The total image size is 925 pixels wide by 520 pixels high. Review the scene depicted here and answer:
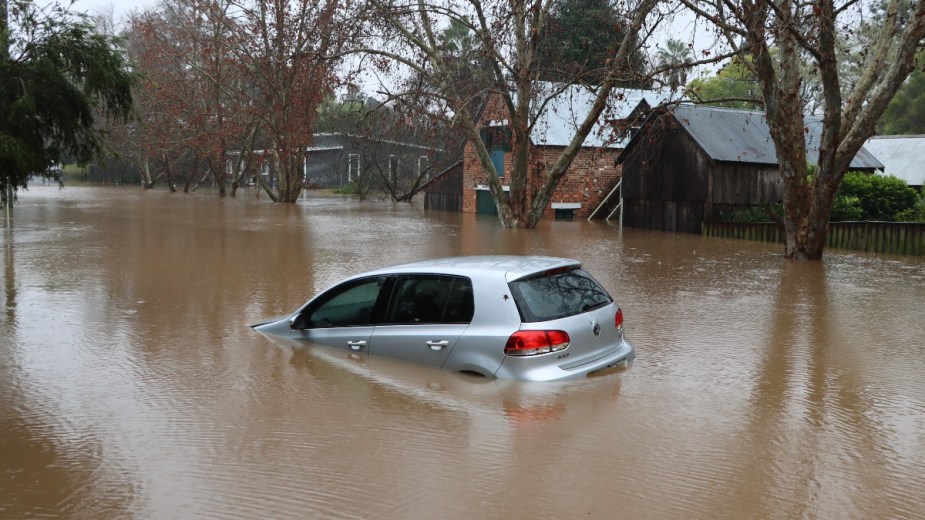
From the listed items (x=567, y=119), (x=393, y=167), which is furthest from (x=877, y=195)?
(x=393, y=167)

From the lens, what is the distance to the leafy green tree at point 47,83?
19578 mm

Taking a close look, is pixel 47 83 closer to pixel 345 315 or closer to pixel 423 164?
pixel 345 315

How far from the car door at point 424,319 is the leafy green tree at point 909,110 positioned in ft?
162

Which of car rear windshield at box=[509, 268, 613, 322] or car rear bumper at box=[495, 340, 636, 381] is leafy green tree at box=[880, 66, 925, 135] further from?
car rear bumper at box=[495, 340, 636, 381]

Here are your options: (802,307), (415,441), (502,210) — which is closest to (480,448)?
(415,441)

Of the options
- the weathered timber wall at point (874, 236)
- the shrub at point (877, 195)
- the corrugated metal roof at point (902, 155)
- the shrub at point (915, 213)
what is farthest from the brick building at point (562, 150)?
the shrub at point (915, 213)

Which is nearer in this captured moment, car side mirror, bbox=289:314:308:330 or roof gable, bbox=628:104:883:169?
car side mirror, bbox=289:314:308:330

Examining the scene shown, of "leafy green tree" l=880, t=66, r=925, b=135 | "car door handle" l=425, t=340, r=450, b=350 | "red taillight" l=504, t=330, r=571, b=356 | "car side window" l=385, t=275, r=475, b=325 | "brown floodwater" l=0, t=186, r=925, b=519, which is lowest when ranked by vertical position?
"brown floodwater" l=0, t=186, r=925, b=519

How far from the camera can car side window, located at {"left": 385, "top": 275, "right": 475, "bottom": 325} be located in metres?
8.10

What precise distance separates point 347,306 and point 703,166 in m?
22.6

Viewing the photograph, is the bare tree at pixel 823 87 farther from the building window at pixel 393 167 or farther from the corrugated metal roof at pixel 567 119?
the building window at pixel 393 167

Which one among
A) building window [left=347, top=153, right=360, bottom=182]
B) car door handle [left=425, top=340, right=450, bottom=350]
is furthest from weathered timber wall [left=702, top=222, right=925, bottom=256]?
building window [left=347, top=153, right=360, bottom=182]

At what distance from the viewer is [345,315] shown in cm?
930

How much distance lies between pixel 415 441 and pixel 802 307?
9.27 m
